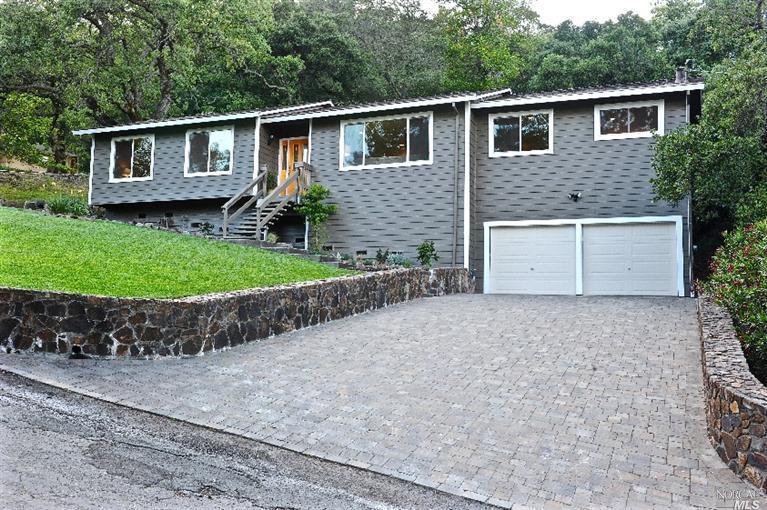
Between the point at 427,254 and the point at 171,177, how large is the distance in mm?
9943

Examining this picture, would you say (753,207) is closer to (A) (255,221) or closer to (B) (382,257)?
(B) (382,257)

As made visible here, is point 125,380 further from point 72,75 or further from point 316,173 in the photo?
point 72,75

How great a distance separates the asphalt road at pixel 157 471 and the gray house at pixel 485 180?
12.1m

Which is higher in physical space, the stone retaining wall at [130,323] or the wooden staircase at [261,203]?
the wooden staircase at [261,203]

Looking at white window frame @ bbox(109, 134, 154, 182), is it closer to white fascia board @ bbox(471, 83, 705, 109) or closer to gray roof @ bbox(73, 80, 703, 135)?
gray roof @ bbox(73, 80, 703, 135)

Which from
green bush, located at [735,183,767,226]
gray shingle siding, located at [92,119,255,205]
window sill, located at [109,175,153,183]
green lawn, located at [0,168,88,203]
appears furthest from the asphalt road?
green lawn, located at [0,168,88,203]

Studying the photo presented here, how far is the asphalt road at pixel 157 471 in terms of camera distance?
12.7 ft

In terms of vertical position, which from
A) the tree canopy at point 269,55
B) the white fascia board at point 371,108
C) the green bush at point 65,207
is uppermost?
the tree canopy at point 269,55

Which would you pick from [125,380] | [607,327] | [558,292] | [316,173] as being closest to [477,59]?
[316,173]

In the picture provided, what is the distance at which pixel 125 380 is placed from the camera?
6.50 m

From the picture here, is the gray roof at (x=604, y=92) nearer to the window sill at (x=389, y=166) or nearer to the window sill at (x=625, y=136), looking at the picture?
the window sill at (x=625, y=136)

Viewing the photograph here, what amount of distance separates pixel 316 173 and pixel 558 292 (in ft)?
27.5

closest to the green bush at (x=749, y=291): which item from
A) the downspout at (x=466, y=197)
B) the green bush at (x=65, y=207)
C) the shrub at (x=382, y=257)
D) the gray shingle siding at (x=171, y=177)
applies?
the downspout at (x=466, y=197)

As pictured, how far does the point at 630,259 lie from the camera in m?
15.6
